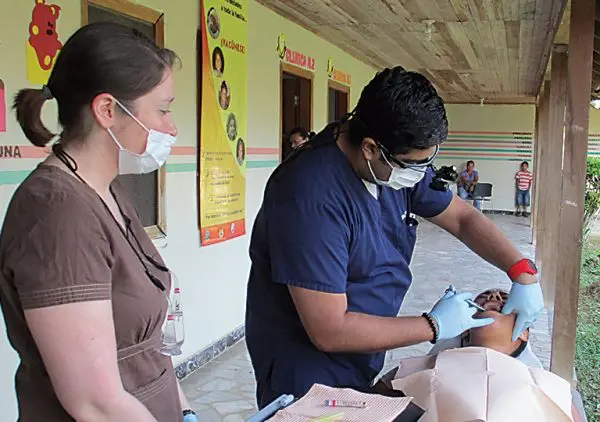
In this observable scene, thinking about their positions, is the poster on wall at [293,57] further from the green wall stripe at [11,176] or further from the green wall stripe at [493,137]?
the green wall stripe at [493,137]

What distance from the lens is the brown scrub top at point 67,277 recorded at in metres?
0.99

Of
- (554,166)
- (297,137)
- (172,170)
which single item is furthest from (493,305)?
(554,166)

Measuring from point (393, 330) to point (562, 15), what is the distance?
4.31 m

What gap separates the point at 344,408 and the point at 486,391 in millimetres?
537

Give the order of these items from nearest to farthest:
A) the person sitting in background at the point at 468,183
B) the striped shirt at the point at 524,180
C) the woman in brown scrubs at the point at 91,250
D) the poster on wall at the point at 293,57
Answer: the woman in brown scrubs at the point at 91,250 < the poster on wall at the point at 293,57 < the person sitting in background at the point at 468,183 < the striped shirt at the point at 524,180

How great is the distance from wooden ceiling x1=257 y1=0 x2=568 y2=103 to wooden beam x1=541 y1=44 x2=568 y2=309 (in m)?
0.25

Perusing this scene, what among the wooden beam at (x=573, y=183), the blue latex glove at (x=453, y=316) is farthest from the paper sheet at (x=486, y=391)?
the wooden beam at (x=573, y=183)

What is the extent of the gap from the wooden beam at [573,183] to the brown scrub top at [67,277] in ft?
10.4

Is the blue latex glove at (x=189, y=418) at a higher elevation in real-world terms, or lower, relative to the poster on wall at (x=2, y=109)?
lower

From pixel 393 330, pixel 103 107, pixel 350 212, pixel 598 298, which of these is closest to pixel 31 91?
pixel 103 107

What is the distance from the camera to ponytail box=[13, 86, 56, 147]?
3.84 feet

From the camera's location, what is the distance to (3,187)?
2.61m

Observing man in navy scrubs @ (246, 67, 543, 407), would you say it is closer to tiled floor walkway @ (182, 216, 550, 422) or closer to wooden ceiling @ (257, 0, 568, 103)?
tiled floor walkway @ (182, 216, 550, 422)

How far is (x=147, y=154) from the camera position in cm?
123
